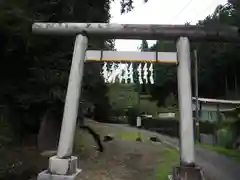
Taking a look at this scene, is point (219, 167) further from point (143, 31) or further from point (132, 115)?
point (132, 115)

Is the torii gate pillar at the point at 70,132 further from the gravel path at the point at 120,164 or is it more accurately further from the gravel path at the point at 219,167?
the gravel path at the point at 219,167

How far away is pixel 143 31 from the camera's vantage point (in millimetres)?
8469

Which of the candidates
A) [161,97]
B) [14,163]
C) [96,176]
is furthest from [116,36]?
[161,97]

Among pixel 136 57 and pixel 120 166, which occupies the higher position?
pixel 136 57

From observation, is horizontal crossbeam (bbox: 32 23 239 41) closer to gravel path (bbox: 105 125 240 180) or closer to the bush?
gravel path (bbox: 105 125 240 180)

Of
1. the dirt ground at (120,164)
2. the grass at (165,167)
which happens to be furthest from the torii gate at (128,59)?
the grass at (165,167)

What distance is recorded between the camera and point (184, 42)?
8453mm

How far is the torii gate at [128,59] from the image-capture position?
768 cm

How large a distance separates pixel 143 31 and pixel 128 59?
2.69ft

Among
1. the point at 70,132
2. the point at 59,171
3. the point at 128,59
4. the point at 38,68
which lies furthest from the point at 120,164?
the point at 128,59

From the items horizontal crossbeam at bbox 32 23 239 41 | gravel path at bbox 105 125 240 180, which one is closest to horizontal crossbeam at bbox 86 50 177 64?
horizontal crossbeam at bbox 32 23 239 41

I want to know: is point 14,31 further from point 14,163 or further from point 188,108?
point 188,108

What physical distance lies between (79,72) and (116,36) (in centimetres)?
140

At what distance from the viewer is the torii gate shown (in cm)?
768
